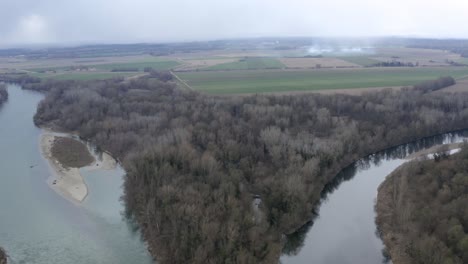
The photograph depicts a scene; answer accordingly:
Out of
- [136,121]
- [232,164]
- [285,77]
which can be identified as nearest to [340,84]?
[285,77]

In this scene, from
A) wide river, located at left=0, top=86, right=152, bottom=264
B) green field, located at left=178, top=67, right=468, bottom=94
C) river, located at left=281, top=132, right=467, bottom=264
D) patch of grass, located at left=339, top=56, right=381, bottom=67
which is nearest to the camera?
wide river, located at left=0, top=86, right=152, bottom=264

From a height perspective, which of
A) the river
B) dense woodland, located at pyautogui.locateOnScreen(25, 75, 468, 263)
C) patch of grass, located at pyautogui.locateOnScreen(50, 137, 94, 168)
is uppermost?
dense woodland, located at pyautogui.locateOnScreen(25, 75, 468, 263)

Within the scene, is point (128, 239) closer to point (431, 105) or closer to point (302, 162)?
point (302, 162)

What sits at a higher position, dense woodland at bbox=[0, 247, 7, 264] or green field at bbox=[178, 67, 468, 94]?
green field at bbox=[178, 67, 468, 94]

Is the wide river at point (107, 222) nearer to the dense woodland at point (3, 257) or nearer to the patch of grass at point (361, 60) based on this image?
the dense woodland at point (3, 257)

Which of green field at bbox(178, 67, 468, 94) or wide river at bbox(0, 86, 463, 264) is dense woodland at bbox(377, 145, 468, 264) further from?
green field at bbox(178, 67, 468, 94)

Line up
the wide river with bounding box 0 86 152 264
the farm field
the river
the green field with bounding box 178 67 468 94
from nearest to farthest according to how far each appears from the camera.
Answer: the wide river with bounding box 0 86 152 264
the river
the green field with bounding box 178 67 468 94
the farm field

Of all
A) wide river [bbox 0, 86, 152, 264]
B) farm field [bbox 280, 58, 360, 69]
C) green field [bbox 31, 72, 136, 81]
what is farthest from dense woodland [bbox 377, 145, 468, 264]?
green field [bbox 31, 72, 136, 81]

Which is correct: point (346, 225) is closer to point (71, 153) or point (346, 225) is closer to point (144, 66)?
point (71, 153)
